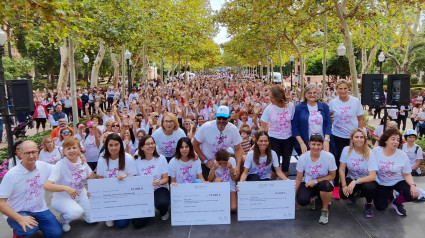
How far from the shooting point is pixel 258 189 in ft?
16.6

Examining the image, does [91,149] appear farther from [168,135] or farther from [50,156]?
[168,135]

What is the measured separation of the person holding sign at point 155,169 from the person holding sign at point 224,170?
2.46 feet

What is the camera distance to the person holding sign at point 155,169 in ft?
17.1

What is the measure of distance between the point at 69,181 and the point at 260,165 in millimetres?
3003

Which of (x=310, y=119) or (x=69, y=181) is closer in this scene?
(x=69, y=181)

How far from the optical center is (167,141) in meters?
5.99

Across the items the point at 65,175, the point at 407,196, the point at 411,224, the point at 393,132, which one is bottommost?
the point at 411,224

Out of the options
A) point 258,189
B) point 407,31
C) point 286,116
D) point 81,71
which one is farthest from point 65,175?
point 81,71

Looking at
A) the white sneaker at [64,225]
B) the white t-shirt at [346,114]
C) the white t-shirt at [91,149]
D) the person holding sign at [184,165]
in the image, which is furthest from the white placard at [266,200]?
the white t-shirt at [91,149]

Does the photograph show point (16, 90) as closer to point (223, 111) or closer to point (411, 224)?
point (223, 111)

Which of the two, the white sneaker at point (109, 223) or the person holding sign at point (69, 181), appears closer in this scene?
the person holding sign at point (69, 181)

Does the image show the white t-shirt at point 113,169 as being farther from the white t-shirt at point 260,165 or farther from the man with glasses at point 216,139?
the white t-shirt at point 260,165

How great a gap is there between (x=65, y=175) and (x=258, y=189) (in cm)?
293

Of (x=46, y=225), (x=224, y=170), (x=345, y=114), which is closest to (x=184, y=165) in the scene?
(x=224, y=170)
